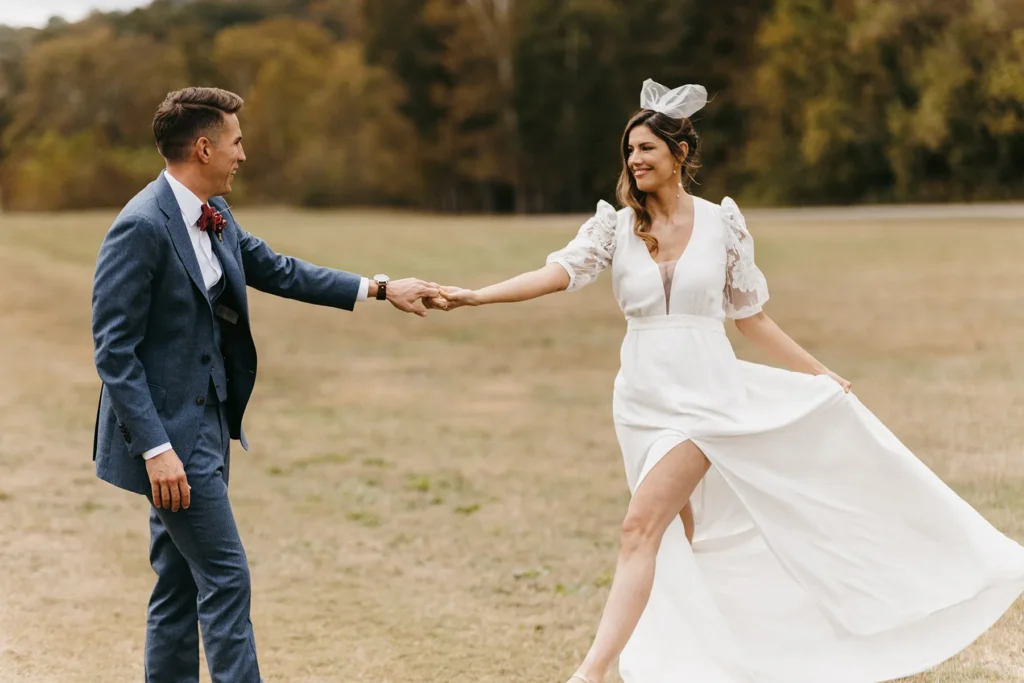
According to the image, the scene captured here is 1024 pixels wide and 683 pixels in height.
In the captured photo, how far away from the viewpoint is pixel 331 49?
65562 mm

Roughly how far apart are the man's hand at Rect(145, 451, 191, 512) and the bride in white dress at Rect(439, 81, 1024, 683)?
1488 millimetres

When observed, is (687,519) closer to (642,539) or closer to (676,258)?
(642,539)

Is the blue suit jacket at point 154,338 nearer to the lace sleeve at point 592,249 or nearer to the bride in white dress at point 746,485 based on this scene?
the bride in white dress at point 746,485

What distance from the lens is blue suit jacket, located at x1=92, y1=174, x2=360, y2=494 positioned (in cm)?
385

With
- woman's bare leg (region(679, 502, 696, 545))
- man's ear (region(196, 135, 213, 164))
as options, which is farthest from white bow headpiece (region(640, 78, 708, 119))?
man's ear (region(196, 135, 213, 164))

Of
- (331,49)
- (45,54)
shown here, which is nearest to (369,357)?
(45,54)

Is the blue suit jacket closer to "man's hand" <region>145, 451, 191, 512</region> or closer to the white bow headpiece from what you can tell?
"man's hand" <region>145, 451, 191, 512</region>

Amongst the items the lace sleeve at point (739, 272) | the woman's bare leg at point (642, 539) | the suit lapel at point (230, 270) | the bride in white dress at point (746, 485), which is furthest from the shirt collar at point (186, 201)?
the lace sleeve at point (739, 272)

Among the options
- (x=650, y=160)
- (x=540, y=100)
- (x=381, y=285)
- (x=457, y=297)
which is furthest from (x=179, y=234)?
(x=540, y=100)

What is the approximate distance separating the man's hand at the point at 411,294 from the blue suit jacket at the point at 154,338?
116cm

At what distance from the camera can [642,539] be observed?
4527 millimetres

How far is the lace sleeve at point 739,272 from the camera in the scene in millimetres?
4879

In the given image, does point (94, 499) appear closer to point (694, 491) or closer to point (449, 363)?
point (694, 491)

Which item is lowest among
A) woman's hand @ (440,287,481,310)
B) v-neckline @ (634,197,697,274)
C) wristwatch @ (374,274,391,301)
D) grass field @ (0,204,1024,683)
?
grass field @ (0,204,1024,683)
